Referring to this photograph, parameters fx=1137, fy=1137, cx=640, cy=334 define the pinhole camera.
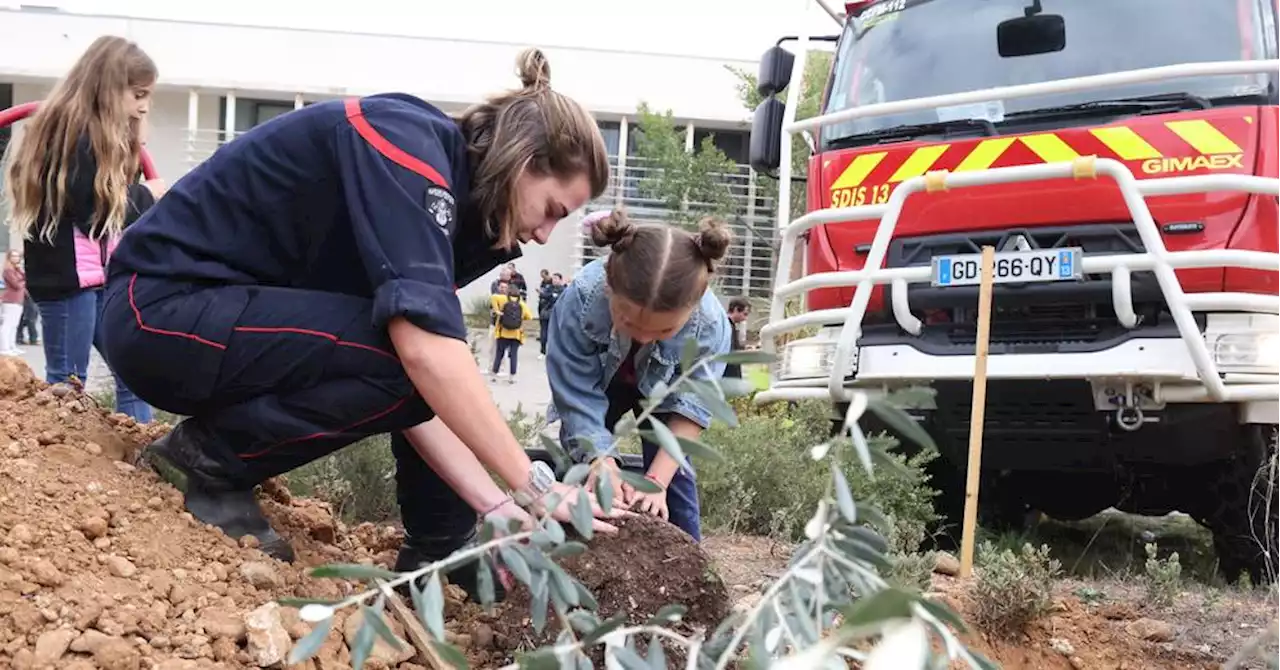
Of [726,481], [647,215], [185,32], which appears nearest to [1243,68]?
[726,481]

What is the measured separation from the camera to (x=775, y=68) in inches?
209

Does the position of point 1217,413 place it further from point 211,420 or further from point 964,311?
point 211,420

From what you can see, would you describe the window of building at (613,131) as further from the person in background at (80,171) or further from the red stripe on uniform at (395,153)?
the red stripe on uniform at (395,153)

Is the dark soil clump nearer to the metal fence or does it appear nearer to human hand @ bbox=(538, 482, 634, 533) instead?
human hand @ bbox=(538, 482, 634, 533)

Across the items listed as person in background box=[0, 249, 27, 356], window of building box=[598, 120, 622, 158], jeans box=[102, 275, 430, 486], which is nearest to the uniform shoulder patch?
jeans box=[102, 275, 430, 486]

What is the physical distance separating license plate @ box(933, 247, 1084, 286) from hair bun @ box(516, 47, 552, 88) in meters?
2.18

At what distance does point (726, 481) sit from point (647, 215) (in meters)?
17.9

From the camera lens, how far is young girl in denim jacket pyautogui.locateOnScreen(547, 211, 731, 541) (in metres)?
2.82

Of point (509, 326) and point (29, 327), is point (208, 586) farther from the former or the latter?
point (29, 327)

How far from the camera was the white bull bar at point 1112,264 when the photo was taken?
12.2ft

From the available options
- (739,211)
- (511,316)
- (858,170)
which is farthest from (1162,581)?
(739,211)

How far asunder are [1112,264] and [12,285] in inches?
330

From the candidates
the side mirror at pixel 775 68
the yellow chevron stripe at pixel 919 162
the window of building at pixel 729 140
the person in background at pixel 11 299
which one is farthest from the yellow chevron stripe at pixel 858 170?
the window of building at pixel 729 140

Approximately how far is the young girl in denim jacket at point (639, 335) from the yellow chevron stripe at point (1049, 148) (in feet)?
5.25
